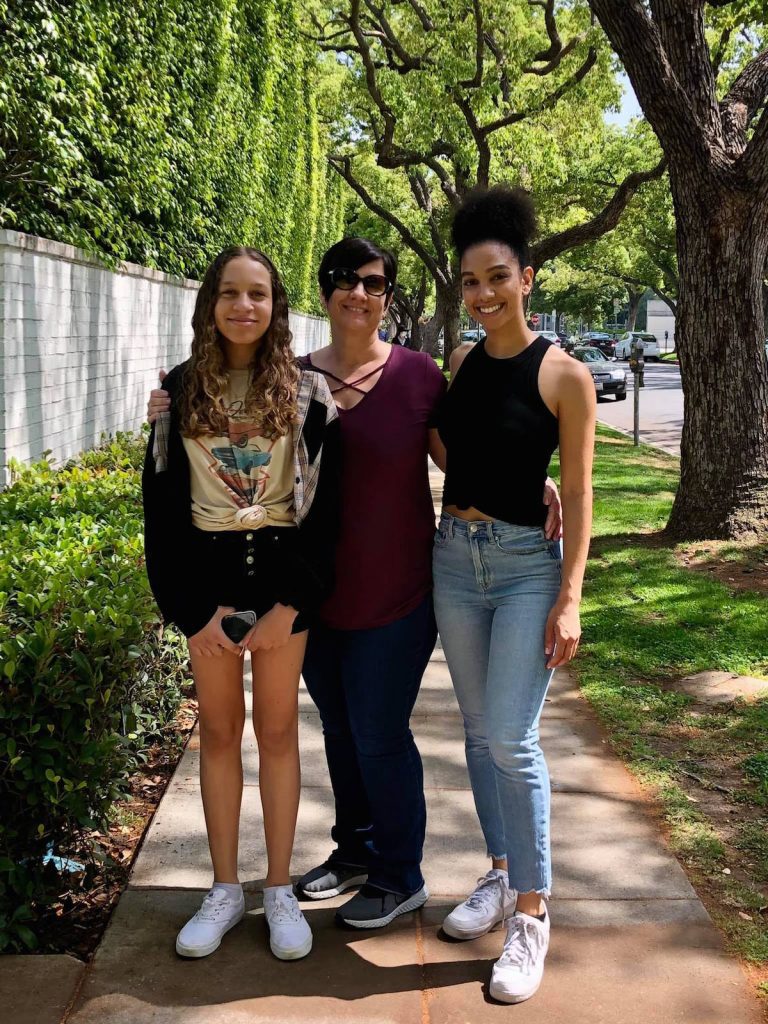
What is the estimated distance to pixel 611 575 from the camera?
7.45 m

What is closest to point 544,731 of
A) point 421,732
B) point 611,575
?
point 421,732

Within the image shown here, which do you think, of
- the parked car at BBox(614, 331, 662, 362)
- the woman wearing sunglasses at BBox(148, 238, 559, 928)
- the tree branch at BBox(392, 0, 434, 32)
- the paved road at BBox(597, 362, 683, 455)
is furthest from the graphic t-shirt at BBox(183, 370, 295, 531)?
the parked car at BBox(614, 331, 662, 362)

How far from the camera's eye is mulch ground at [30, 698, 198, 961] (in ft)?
9.79

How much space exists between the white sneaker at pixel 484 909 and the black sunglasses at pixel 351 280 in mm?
1817

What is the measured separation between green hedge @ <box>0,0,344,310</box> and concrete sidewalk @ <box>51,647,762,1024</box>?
4.07 meters

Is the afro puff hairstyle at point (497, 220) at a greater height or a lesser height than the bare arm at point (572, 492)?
greater

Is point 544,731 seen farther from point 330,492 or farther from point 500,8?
point 500,8

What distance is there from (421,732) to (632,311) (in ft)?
248

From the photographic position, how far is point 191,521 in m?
2.74

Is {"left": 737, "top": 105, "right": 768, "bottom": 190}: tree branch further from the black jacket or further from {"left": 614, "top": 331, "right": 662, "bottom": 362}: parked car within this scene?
{"left": 614, "top": 331, "right": 662, "bottom": 362}: parked car

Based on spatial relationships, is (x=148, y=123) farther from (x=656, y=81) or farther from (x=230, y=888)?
(x=230, y=888)

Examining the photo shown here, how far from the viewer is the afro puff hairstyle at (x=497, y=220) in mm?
2766

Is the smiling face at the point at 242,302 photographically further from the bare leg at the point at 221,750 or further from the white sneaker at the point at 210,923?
the white sneaker at the point at 210,923

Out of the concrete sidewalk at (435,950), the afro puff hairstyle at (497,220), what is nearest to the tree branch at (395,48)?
the afro puff hairstyle at (497,220)
